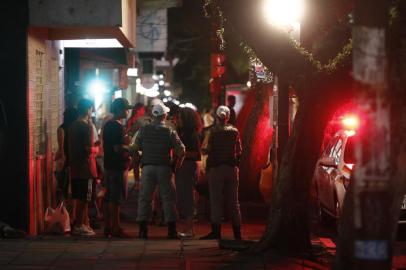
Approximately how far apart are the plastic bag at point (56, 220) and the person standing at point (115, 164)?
0.63 m

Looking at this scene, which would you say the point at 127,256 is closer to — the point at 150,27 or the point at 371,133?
the point at 371,133

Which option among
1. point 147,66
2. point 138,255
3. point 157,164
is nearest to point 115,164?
point 157,164

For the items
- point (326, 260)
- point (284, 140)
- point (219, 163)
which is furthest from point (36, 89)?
point (326, 260)

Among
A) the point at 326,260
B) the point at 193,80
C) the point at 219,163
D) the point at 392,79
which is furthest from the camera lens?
the point at 193,80

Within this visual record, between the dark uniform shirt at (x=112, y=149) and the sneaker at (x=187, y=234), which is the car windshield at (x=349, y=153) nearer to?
the sneaker at (x=187, y=234)

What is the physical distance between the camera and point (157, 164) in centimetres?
1209

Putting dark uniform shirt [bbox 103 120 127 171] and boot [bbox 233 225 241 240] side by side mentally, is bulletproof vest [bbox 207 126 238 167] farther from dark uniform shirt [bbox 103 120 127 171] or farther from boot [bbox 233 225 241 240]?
dark uniform shirt [bbox 103 120 127 171]

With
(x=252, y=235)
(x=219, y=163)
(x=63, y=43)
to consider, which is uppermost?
(x=63, y=43)

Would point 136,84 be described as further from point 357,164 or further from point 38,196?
point 357,164

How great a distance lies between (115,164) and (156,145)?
760 millimetres

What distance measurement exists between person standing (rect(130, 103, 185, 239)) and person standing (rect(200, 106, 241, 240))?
20.3 inches

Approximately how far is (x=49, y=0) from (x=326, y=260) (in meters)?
5.20

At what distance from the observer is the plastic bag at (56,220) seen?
12.7m

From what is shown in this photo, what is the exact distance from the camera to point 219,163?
12.4 m
